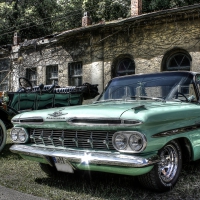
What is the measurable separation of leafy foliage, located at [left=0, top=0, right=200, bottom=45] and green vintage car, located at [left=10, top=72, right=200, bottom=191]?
16.0 meters

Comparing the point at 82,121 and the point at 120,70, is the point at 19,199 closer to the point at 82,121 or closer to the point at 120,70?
the point at 82,121

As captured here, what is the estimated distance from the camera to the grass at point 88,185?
3377 millimetres

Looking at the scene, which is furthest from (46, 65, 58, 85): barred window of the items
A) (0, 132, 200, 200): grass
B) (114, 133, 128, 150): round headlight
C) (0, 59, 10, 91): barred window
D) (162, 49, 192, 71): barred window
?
(114, 133, 128, 150): round headlight

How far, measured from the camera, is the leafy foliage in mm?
20422

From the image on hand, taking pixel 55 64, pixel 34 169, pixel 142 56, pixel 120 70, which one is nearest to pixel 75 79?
pixel 55 64

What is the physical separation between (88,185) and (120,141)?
1.04 m

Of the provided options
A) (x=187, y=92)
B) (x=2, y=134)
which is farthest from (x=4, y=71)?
(x=187, y=92)

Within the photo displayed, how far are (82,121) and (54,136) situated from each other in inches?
20.7

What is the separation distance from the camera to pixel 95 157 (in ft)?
10.3

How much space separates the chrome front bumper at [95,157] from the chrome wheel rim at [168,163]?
0.36 metres

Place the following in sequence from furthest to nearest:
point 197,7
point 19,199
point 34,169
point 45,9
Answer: point 45,9 < point 197,7 < point 34,169 < point 19,199

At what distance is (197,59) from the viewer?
36.6 feet

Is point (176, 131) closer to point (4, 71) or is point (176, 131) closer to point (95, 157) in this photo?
point (95, 157)

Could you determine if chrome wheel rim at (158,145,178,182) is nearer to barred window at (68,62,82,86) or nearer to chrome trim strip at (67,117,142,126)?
chrome trim strip at (67,117,142,126)
